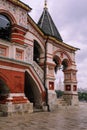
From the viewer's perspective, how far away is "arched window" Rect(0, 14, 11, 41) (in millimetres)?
14250

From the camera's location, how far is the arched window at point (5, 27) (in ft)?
46.8

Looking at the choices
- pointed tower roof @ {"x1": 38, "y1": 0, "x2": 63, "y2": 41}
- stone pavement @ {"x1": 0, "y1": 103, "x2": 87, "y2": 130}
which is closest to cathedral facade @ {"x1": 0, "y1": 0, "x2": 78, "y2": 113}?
pointed tower roof @ {"x1": 38, "y1": 0, "x2": 63, "y2": 41}

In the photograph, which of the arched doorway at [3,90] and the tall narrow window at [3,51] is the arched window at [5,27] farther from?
the arched doorway at [3,90]

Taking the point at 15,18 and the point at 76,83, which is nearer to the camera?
the point at 15,18

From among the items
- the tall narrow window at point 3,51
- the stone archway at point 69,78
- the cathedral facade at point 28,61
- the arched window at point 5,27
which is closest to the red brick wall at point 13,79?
the cathedral facade at point 28,61

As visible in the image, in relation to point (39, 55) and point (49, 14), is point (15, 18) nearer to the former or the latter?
point (39, 55)

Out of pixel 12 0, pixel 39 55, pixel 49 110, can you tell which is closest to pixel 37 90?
pixel 49 110

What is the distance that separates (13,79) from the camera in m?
13.6

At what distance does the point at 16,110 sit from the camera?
43.7 feet

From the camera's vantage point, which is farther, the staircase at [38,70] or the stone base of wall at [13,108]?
the staircase at [38,70]

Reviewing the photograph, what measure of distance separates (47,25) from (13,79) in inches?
328

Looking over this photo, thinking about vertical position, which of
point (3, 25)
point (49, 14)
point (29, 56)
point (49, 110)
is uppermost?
point (49, 14)

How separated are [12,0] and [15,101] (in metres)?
5.95

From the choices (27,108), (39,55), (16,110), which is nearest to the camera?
(16,110)
